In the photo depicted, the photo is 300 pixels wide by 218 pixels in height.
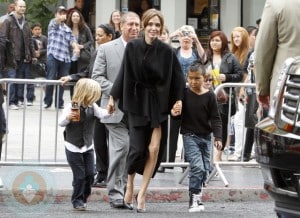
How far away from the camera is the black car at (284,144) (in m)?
6.65

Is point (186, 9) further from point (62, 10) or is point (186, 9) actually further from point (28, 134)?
point (28, 134)

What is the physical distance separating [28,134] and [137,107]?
5.14 meters

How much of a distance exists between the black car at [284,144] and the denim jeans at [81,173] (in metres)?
2.85

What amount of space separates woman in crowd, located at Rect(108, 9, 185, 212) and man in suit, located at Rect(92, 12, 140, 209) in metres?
0.34

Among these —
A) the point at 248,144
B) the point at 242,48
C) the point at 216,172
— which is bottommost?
the point at 216,172

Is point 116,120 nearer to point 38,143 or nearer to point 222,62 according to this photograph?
point 38,143

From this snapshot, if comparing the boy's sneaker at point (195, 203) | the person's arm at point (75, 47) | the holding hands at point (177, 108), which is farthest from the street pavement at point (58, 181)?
the person's arm at point (75, 47)

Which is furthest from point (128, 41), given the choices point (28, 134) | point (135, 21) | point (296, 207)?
point (28, 134)

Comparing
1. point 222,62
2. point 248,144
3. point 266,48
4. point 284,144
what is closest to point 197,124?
point 266,48

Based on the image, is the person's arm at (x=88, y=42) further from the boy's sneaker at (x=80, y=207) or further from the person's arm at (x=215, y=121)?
the boy's sneaker at (x=80, y=207)

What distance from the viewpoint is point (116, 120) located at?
10141mm

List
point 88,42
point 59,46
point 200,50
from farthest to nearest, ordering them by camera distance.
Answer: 1. point 59,46
2. point 88,42
3. point 200,50

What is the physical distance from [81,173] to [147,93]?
3.34ft

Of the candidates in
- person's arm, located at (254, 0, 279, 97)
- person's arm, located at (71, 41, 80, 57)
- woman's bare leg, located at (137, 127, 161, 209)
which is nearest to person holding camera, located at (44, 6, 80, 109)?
person's arm, located at (71, 41, 80, 57)
